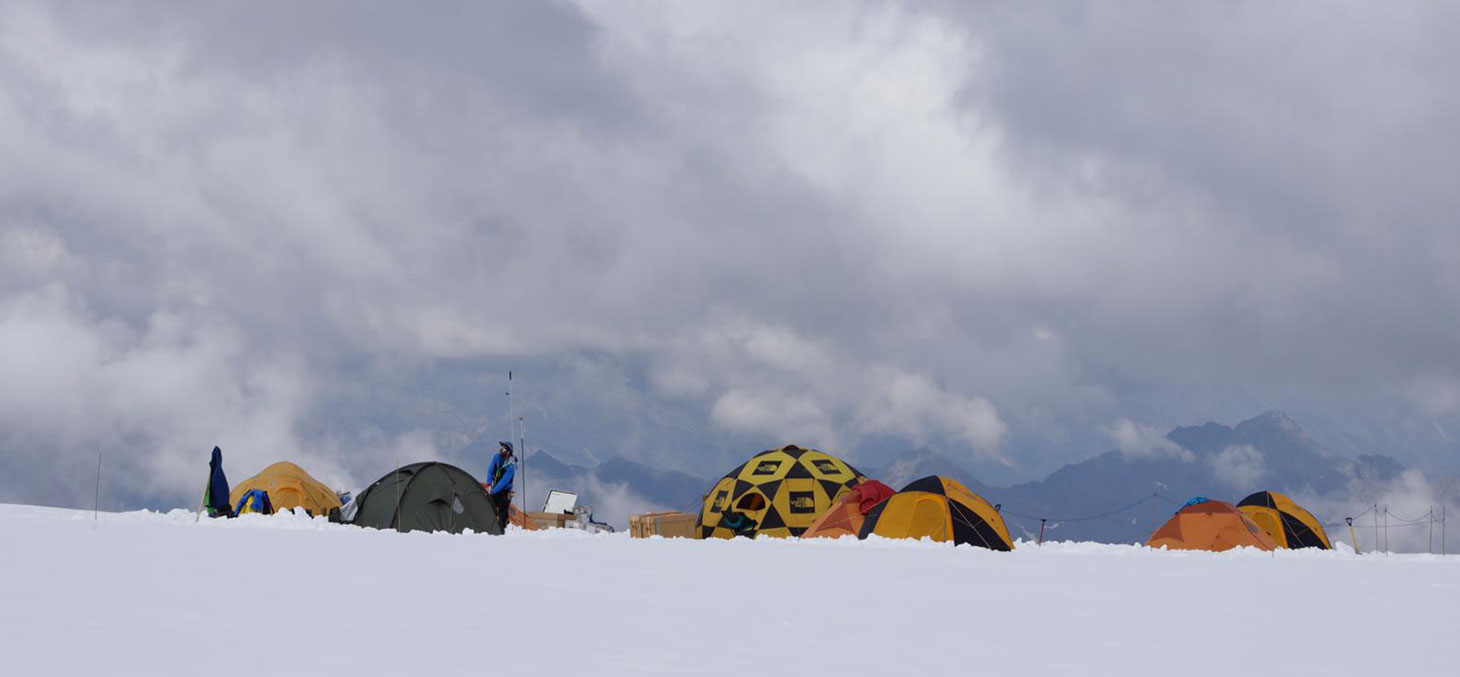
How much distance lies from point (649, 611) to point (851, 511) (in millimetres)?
21256

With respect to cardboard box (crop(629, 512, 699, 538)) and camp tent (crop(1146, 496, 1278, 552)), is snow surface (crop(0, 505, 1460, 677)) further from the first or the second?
cardboard box (crop(629, 512, 699, 538))

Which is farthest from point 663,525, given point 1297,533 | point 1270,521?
point 1297,533

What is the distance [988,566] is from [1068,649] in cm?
1042

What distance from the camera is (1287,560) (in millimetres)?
29406

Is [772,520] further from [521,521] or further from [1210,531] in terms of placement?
[1210,531]

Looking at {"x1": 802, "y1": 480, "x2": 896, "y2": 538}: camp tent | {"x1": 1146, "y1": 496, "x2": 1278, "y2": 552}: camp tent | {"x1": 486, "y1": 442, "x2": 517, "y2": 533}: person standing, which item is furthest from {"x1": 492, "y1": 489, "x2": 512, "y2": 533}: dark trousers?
{"x1": 1146, "y1": 496, "x2": 1278, "y2": 552}: camp tent

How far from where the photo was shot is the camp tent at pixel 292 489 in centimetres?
4288

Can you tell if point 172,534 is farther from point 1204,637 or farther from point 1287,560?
point 1287,560

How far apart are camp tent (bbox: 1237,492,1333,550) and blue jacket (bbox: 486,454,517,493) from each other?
26773 mm

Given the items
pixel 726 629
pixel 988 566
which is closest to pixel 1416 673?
pixel 726 629

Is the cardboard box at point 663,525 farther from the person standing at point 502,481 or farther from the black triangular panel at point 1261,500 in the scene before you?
the black triangular panel at point 1261,500

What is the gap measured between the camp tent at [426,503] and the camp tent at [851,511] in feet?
32.5

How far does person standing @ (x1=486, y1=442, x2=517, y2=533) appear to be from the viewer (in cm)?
3319

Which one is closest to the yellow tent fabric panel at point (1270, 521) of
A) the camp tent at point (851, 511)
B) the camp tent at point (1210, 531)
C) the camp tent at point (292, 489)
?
the camp tent at point (1210, 531)
